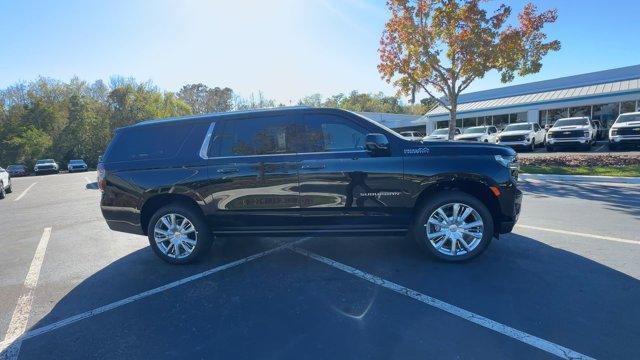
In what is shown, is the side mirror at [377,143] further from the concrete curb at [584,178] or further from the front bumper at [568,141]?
the front bumper at [568,141]

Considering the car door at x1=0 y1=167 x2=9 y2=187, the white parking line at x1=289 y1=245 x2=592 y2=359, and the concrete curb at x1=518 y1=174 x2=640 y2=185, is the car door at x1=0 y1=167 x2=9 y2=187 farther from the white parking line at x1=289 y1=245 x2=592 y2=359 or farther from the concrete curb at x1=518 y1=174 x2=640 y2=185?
the concrete curb at x1=518 y1=174 x2=640 y2=185

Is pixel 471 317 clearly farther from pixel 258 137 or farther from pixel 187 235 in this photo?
pixel 187 235

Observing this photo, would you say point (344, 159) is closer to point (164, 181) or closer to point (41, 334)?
point (164, 181)

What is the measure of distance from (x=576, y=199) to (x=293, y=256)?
23.5ft

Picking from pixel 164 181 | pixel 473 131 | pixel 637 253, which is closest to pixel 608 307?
pixel 637 253

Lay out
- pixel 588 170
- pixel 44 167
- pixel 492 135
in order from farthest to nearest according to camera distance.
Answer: pixel 44 167
pixel 492 135
pixel 588 170

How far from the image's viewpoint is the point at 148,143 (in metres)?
5.14

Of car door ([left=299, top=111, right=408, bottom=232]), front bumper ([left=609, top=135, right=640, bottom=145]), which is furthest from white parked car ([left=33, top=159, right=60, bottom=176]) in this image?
front bumper ([left=609, top=135, right=640, bottom=145])

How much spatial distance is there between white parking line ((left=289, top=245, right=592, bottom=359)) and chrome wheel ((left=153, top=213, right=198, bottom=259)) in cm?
186

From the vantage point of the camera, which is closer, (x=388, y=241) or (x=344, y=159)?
(x=344, y=159)

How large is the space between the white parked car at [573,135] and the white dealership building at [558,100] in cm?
859

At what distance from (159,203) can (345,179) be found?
2600 mm

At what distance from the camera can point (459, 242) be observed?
4.64 m

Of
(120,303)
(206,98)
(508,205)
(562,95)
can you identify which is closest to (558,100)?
(562,95)
